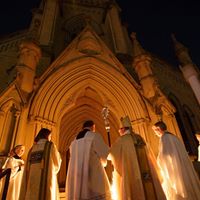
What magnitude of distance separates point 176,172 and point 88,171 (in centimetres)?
155

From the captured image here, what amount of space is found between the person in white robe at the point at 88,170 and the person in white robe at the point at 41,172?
0.30 meters

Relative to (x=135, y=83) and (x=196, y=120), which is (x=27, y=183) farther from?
(x=196, y=120)

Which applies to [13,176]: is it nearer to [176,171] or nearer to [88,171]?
[88,171]

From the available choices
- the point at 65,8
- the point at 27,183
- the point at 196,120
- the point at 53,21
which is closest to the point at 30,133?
the point at 27,183

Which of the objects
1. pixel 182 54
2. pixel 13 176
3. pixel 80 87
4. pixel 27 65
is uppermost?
pixel 182 54

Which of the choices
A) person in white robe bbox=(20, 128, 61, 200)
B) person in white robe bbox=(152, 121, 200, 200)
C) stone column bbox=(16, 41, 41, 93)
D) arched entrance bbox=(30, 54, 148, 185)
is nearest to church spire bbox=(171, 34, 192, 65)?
arched entrance bbox=(30, 54, 148, 185)

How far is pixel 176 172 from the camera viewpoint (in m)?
3.83

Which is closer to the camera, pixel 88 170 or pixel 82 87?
pixel 88 170

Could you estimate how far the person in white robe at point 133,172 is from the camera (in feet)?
11.0

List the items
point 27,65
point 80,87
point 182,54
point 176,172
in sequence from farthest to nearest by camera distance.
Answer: point 182,54 < point 80,87 < point 27,65 < point 176,172

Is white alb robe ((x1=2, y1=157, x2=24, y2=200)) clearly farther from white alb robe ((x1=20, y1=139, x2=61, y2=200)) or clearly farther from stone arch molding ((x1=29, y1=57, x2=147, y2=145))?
stone arch molding ((x1=29, y1=57, x2=147, y2=145))

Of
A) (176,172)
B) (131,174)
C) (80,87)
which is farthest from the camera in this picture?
(80,87)

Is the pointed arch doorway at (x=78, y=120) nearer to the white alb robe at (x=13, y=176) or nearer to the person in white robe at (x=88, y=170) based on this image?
the white alb robe at (x=13, y=176)

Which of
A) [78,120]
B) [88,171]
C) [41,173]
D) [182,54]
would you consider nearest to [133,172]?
[88,171]
